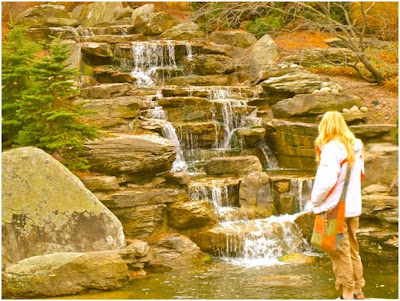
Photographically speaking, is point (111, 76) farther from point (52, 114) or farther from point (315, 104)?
point (52, 114)

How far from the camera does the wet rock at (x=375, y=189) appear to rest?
10.6 m

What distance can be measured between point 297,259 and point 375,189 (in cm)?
205

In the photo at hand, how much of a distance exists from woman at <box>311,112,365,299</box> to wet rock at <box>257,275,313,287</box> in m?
2.89

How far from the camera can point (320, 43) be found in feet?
73.2

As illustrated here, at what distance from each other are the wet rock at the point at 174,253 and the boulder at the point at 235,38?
1254 centimetres

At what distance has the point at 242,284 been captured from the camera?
8.77 meters

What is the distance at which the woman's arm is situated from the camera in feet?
17.7

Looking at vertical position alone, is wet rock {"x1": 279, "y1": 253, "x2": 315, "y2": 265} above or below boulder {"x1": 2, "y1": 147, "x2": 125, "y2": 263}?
below

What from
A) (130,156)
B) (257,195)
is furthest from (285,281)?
(130,156)

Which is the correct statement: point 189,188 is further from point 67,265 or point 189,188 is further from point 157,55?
point 157,55

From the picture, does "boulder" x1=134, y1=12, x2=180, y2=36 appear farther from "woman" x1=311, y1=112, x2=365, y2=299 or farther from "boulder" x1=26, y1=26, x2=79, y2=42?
"woman" x1=311, y1=112, x2=365, y2=299

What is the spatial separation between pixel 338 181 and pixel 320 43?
1776cm

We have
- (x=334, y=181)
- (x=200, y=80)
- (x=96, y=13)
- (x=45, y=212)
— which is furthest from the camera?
(x=96, y=13)

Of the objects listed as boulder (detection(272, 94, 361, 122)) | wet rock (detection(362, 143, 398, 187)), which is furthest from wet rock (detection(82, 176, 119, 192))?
boulder (detection(272, 94, 361, 122))
